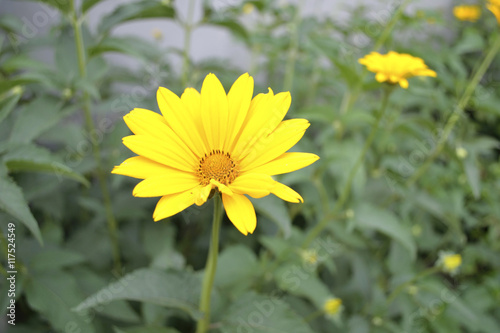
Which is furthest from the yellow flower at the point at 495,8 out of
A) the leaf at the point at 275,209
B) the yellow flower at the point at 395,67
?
the leaf at the point at 275,209

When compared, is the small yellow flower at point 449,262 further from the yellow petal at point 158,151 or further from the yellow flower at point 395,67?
the yellow petal at point 158,151

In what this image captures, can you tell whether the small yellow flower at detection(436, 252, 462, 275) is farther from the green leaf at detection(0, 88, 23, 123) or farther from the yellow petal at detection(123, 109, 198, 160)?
the green leaf at detection(0, 88, 23, 123)

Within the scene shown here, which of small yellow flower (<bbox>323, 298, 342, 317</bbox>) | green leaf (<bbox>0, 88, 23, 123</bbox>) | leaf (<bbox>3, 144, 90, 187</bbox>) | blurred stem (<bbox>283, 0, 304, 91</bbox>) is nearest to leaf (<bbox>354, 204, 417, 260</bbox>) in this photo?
small yellow flower (<bbox>323, 298, 342, 317</bbox>)

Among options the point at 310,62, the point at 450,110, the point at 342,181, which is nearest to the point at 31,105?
the point at 342,181

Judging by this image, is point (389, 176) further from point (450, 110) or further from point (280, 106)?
point (280, 106)

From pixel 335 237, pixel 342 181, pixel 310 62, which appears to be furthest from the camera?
pixel 310 62

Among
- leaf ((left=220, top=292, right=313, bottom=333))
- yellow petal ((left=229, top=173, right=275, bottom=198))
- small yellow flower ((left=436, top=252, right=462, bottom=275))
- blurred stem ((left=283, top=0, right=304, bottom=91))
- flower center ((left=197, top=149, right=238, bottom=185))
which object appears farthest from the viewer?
blurred stem ((left=283, top=0, right=304, bottom=91))
